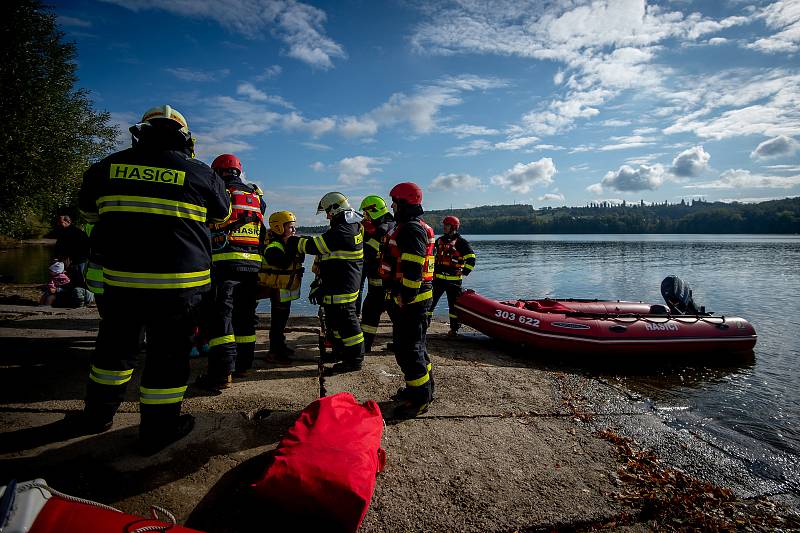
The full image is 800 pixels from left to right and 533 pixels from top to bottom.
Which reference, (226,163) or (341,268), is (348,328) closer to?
(341,268)

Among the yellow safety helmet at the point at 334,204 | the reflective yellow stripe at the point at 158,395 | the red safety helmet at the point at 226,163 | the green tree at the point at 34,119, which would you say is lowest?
the reflective yellow stripe at the point at 158,395

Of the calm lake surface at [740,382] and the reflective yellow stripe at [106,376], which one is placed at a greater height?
the reflective yellow stripe at [106,376]

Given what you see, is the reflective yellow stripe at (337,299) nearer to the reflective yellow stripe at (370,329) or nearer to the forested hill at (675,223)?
the reflective yellow stripe at (370,329)

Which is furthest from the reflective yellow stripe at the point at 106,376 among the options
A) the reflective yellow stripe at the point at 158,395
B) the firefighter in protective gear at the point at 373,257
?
the firefighter in protective gear at the point at 373,257

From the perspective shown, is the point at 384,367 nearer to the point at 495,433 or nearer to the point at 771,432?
the point at 495,433

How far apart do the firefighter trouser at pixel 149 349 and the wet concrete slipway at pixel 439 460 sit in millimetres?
279

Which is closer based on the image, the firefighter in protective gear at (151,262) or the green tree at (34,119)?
the firefighter in protective gear at (151,262)

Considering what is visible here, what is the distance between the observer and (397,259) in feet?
13.3

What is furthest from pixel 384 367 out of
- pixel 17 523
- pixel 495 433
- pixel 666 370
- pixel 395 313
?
pixel 666 370

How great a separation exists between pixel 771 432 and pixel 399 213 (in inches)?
200

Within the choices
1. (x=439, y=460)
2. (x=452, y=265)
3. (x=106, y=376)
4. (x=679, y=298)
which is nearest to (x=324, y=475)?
(x=439, y=460)

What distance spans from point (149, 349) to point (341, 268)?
228 centimetres

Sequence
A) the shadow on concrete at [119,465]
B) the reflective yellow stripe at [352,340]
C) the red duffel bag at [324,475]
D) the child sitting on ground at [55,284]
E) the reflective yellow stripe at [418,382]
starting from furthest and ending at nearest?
1. the child sitting on ground at [55,284]
2. the reflective yellow stripe at [352,340]
3. the reflective yellow stripe at [418,382]
4. the shadow on concrete at [119,465]
5. the red duffel bag at [324,475]

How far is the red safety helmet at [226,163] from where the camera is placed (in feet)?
13.0
